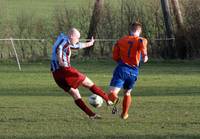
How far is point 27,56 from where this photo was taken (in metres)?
35.5

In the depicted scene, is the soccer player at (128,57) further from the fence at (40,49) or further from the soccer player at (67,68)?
the fence at (40,49)

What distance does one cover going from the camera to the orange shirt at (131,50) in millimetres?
14281

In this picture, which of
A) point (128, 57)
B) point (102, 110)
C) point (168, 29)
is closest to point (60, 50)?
point (128, 57)

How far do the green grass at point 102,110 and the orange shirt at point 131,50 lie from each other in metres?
1.11

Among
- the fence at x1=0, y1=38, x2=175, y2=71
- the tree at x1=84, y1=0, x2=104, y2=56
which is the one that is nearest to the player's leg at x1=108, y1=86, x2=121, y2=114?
the fence at x1=0, y1=38, x2=175, y2=71

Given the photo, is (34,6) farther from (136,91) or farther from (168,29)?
(136,91)

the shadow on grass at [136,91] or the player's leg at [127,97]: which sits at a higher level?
the player's leg at [127,97]

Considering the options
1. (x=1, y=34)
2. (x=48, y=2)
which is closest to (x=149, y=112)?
(x=1, y=34)

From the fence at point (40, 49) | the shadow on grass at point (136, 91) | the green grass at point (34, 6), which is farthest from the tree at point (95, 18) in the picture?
the shadow on grass at point (136, 91)

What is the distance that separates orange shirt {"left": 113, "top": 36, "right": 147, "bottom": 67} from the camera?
46.9 ft

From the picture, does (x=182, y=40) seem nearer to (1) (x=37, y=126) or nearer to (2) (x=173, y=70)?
(2) (x=173, y=70)

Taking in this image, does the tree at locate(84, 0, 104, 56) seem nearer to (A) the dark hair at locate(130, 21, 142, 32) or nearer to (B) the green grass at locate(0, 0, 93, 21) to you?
(B) the green grass at locate(0, 0, 93, 21)

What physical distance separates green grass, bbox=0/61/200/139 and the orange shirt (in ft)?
3.64

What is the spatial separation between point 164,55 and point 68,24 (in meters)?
4.96
